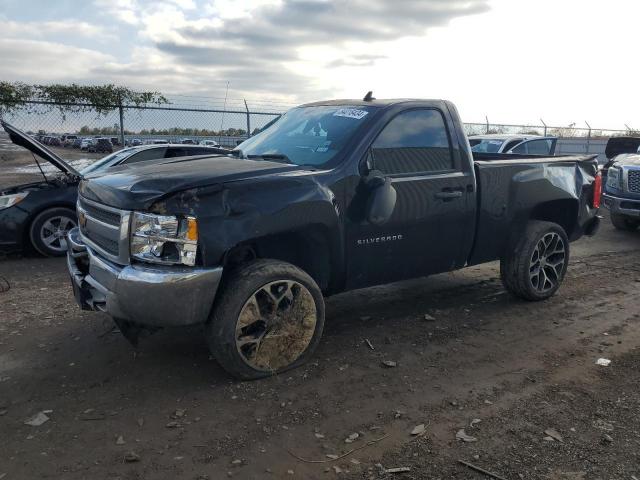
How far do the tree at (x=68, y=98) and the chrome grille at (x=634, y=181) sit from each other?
11.4m

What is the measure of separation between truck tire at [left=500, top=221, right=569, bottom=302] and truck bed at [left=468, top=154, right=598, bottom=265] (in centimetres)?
13

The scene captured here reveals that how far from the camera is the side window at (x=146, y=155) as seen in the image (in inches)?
325

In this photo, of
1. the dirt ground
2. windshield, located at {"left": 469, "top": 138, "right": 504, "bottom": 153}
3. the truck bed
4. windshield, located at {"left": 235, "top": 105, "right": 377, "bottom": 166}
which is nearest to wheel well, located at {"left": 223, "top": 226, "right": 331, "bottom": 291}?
windshield, located at {"left": 235, "top": 105, "right": 377, "bottom": 166}

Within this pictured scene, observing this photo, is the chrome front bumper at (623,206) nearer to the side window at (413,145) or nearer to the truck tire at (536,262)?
the truck tire at (536,262)

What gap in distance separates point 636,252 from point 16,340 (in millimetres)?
8265

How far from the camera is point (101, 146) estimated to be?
2547cm

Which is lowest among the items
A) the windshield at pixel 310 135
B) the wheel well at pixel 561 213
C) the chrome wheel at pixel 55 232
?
the chrome wheel at pixel 55 232

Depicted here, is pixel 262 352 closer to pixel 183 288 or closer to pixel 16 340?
pixel 183 288

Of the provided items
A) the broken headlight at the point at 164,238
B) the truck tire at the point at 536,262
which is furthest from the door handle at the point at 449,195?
the broken headlight at the point at 164,238

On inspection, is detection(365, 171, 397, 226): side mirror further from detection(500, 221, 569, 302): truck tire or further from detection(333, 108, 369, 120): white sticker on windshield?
detection(500, 221, 569, 302): truck tire

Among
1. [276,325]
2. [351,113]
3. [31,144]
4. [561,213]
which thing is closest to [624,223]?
[561,213]

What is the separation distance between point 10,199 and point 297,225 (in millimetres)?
5273

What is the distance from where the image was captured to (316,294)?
3.92m

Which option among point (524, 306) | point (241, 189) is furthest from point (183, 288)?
point (524, 306)
